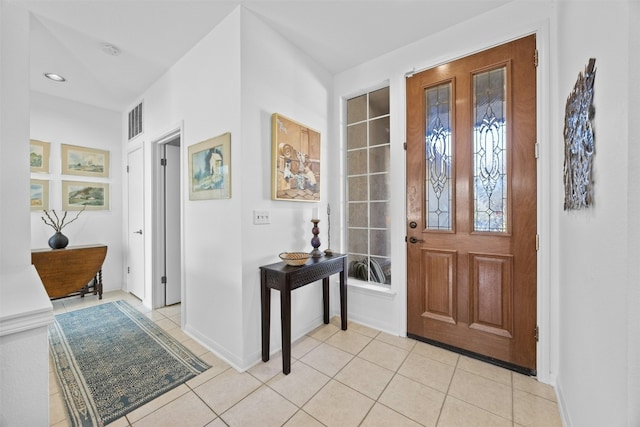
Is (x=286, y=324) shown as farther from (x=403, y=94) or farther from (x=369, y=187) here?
(x=403, y=94)

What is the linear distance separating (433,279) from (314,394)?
128 centimetres

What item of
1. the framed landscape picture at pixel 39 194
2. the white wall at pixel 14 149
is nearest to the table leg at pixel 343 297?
the white wall at pixel 14 149

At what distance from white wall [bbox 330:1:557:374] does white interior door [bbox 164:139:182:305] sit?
1.95 meters

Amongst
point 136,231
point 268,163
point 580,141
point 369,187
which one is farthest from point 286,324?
point 136,231

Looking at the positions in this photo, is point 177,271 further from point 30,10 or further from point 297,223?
point 30,10

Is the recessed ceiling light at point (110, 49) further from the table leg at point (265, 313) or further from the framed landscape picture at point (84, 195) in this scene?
the table leg at point (265, 313)

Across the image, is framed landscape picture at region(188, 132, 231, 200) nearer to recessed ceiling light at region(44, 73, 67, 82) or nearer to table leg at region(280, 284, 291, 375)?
table leg at region(280, 284, 291, 375)

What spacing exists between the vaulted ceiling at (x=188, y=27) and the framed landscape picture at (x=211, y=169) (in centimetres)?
92

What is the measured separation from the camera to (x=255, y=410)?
4.95ft

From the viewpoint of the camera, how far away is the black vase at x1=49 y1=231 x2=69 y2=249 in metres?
3.04

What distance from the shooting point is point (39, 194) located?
319 cm

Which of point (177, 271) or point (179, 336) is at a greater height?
point (177, 271)

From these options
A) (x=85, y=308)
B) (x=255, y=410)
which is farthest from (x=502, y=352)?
(x=85, y=308)

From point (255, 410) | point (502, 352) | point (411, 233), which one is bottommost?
point (255, 410)
